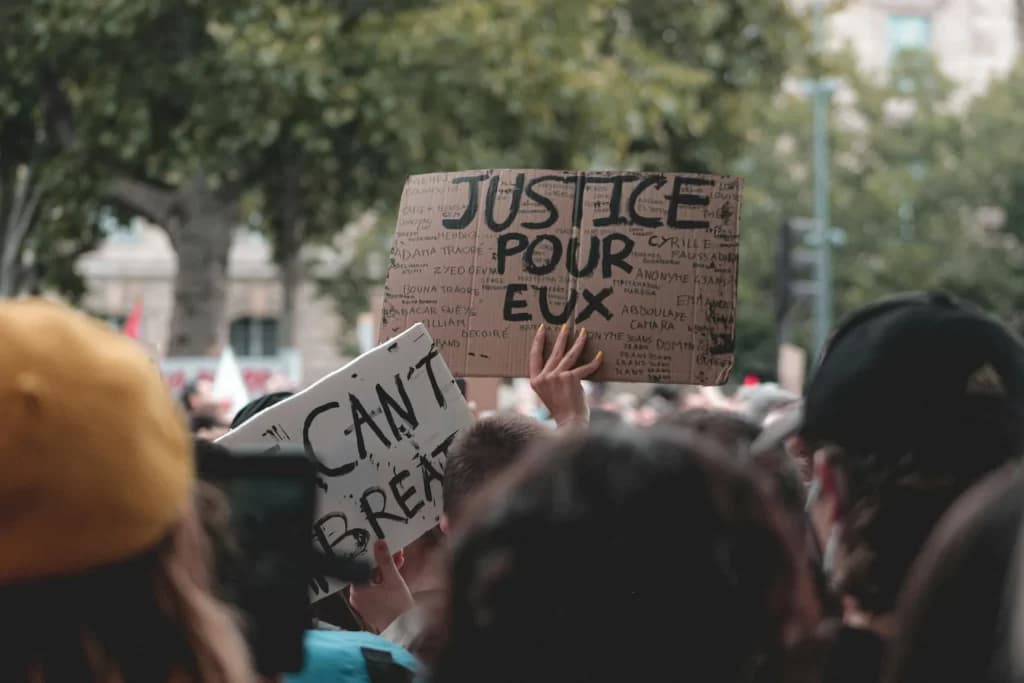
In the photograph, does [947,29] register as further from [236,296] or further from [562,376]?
[562,376]

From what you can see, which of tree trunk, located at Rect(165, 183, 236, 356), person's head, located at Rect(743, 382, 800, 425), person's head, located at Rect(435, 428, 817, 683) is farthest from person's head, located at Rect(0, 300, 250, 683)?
tree trunk, located at Rect(165, 183, 236, 356)

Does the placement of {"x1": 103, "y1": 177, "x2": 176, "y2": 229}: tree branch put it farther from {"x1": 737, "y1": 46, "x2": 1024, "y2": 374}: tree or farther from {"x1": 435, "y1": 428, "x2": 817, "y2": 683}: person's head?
{"x1": 737, "y1": 46, "x2": 1024, "y2": 374}: tree

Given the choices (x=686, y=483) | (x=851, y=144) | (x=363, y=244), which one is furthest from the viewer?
(x=851, y=144)

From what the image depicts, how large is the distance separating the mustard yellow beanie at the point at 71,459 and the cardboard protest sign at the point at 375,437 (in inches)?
73.5

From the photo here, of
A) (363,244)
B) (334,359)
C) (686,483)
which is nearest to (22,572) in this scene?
(686,483)

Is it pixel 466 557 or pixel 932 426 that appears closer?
pixel 466 557

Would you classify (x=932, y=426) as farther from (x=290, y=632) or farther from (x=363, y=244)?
(x=363, y=244)

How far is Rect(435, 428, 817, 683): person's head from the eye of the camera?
1.64 meters

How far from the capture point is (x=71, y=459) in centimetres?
166

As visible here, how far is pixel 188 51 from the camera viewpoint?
16.3m

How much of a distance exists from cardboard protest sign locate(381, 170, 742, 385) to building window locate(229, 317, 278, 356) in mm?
39827

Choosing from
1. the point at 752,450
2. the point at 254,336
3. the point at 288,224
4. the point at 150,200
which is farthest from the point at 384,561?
the point at 254,336

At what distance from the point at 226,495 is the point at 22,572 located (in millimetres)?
334

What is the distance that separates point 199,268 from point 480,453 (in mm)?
15402
